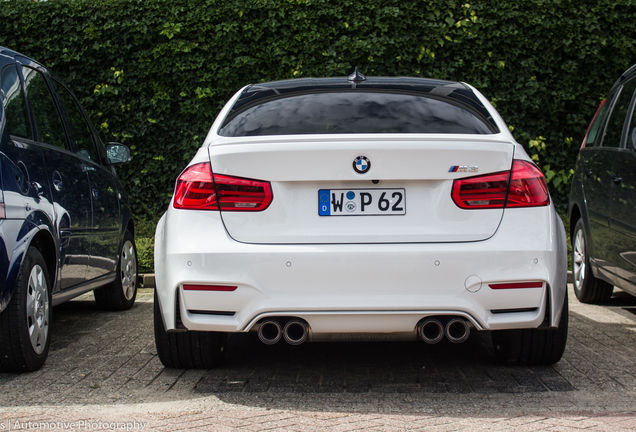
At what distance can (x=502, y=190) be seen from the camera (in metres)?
3.42

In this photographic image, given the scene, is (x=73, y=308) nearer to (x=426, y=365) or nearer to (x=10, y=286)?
(x=10, y=286)

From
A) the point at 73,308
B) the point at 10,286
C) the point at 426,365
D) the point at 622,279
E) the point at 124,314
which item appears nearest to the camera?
the point at 10,286

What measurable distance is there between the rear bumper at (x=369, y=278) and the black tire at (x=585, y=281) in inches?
123

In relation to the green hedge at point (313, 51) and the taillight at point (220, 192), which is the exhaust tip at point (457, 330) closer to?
the taillight at point (220, 192)

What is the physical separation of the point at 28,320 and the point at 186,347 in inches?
33.7

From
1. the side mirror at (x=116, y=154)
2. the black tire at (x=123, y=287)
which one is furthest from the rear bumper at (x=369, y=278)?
the black tire at (x=123, y=287)

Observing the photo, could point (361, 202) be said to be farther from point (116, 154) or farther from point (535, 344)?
point (116, 154)

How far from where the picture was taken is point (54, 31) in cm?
991

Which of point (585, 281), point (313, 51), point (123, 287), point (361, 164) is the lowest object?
point (585, 281)

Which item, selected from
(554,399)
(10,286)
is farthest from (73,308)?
(554,399)

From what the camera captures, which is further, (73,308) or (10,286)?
(73,308)

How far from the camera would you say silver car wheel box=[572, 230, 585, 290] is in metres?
6.47

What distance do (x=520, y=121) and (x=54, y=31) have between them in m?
6.23

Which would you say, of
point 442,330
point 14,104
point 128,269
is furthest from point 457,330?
point 128,269
